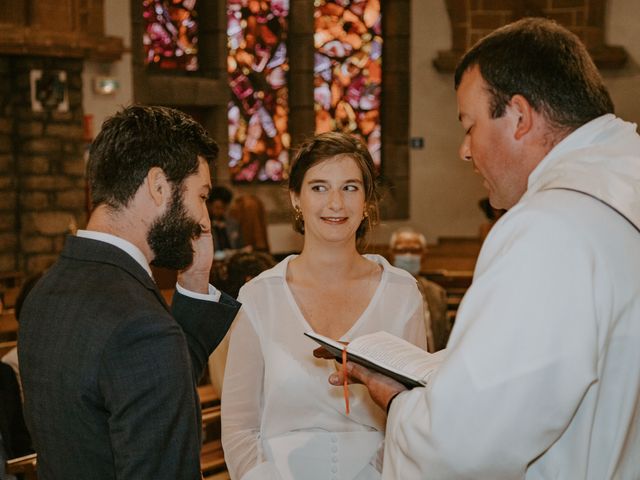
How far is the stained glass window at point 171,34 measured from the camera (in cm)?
1049

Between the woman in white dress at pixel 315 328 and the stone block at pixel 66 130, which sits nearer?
the woman in white dress at pixel 315 328

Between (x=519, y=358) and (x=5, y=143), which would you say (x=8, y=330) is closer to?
(x=5, y=143)

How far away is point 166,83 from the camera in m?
10.3

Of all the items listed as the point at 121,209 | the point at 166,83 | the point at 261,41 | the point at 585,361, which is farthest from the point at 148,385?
the point at 261,41

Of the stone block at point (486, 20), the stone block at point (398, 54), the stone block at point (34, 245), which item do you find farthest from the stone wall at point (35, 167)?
the stone block at point (486, 20)

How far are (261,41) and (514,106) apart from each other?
1027 cm

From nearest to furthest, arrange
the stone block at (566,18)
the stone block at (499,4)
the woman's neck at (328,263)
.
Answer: the woman's neck at (328,263), the stone block at (566,18), the stone block at (499,4)

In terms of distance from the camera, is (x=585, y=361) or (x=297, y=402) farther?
(x=297, y=402)

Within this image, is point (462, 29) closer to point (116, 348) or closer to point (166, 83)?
point (166, 83)

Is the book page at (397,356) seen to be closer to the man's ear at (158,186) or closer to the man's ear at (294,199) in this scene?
the man's ear at (158,186)

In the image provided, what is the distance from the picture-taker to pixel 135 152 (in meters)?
1.74

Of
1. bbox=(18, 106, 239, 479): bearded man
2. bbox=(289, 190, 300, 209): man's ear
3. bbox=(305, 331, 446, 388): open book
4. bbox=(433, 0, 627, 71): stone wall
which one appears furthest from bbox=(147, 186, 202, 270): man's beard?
bbox=(433, 0, 627, 71): stone wall

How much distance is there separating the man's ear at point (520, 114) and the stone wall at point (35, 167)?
710 cm

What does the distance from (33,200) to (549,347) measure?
7698 mm
